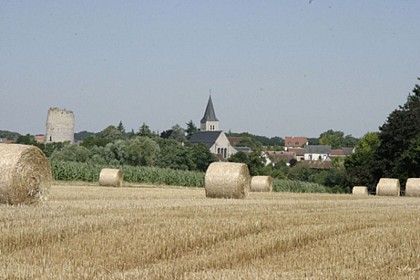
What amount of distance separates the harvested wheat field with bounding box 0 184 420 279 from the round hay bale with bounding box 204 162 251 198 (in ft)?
29.3

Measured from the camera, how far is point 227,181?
72.2 ft

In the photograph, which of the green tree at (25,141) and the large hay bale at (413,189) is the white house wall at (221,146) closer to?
the green tree at (25,141)

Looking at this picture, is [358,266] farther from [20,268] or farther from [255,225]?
[20,268]

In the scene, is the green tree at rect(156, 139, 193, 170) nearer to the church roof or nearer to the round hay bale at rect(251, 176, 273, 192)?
the round hay bale at rect(251, 176, 273, 192)

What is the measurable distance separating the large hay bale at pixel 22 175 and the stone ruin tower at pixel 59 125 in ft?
351

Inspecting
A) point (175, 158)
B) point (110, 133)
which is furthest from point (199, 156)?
point (110, 133)

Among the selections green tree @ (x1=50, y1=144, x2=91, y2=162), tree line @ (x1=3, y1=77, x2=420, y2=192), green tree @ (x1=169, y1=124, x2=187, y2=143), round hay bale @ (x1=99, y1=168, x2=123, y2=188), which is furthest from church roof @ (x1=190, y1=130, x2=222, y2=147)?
round hay bale @ (x1=99, y1=168, x2=123, y2=188)

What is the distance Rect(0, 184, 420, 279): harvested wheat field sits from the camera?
8047 millimetres

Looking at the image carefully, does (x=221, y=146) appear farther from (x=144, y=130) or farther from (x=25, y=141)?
(x=25, y=141)

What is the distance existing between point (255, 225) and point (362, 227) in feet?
7.23

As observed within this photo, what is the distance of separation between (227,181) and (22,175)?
315 inches

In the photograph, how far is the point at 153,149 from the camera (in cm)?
8769

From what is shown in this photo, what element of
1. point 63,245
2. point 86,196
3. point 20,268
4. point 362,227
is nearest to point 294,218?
point 362,227

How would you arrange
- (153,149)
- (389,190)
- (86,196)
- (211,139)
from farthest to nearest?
(211,139) < (153,149) < (389,190) < (86,196)
